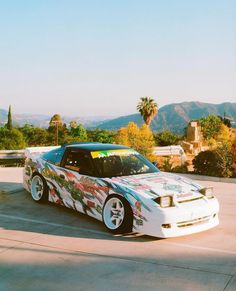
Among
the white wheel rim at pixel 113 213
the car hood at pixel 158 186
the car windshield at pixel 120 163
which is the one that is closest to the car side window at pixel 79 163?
the car windshield at pixel 120 163

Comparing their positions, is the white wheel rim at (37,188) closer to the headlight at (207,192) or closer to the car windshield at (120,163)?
the car windshield at (120,163)

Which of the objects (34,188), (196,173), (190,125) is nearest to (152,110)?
A: (190,125)

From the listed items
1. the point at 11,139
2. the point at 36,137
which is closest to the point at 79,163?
the point at 11,139

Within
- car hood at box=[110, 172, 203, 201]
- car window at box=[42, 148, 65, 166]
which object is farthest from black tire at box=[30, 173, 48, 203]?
car hood at box=[110, 172, 203, 201]

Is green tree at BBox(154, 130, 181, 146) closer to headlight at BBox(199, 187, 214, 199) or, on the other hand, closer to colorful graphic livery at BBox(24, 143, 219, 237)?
colorful graphic livery at BBox(24, 143, 219, 237)

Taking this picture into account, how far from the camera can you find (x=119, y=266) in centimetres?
498

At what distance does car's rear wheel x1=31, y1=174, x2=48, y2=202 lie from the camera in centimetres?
834

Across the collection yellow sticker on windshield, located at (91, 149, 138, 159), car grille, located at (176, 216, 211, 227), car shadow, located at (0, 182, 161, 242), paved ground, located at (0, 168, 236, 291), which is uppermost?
yellow sticker on windshield, located at (91, 149, 138, 159)

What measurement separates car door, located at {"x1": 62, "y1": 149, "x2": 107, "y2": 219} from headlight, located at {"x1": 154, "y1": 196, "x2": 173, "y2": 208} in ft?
3.52

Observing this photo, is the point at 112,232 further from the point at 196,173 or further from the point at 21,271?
the point at 196,173

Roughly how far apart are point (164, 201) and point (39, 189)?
3528 millimetres

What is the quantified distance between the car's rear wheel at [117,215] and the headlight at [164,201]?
0.51m

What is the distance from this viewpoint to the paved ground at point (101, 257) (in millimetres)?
4465

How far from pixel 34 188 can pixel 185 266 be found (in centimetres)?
460
